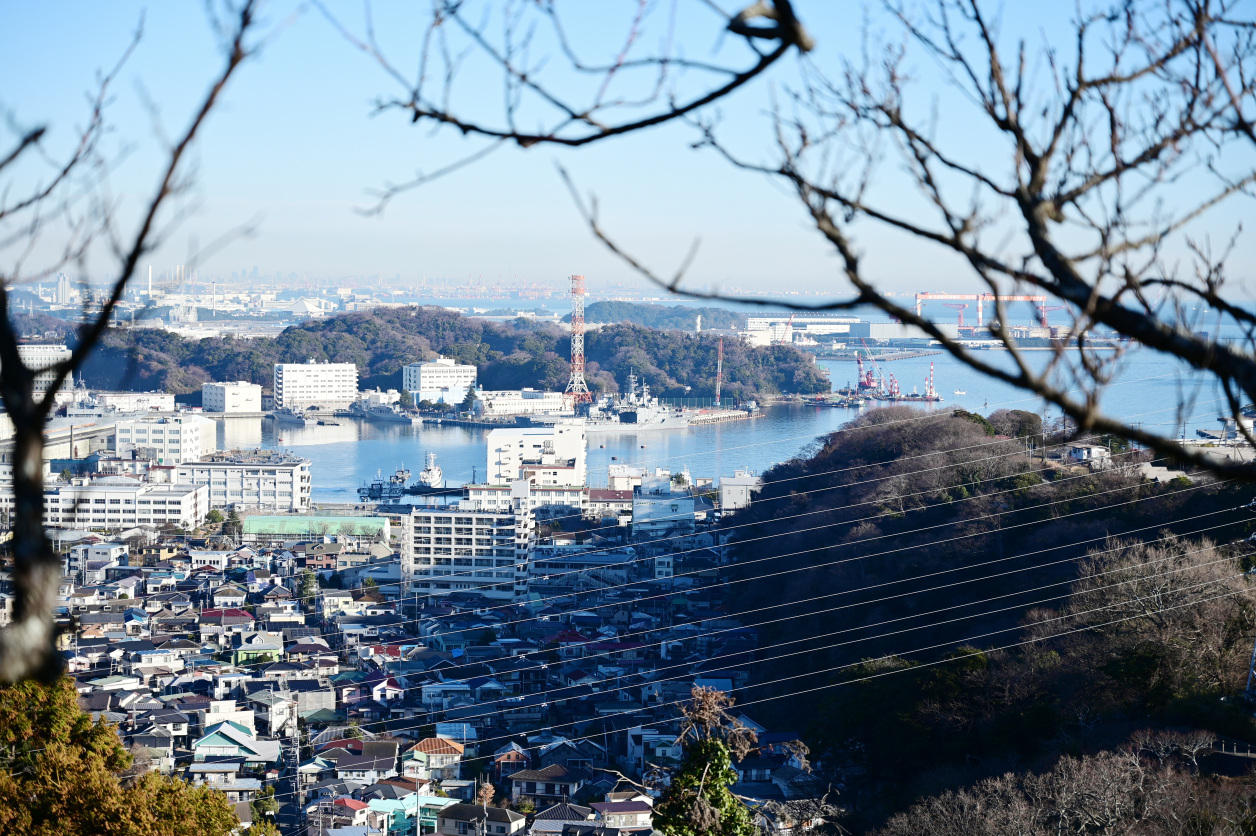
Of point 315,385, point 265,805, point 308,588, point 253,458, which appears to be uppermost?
point 315,385

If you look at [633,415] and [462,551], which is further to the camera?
[633,415]

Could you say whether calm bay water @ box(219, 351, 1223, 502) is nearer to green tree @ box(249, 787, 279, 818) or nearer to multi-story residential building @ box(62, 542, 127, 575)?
multi-story residential building @ box(62, 542, 127, 575)

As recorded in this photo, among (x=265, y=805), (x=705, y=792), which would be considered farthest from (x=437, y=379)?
(x=705, y=792)

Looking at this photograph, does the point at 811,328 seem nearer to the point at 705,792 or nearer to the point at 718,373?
the point at 718,373

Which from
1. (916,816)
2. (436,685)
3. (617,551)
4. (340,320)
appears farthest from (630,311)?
(916,816)

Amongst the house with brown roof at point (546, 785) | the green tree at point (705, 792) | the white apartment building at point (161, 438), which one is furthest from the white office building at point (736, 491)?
the white apartment building at point (161, 438)
